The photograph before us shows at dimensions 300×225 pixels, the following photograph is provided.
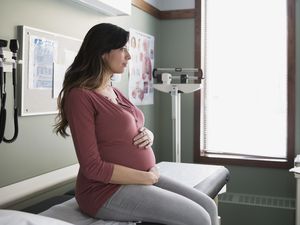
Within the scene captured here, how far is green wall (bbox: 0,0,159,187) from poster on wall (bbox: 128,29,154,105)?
56 centimetres

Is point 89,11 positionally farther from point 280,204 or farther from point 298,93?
point 280,204

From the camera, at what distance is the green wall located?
1.72 m

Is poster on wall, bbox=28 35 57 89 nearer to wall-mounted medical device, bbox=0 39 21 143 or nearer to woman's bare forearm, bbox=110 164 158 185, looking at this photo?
wall-mounted medical device, bbox=0 39 21 143

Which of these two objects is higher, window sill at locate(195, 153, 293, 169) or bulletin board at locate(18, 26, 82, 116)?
bulletin board at locate(18, 26, 82, 116)

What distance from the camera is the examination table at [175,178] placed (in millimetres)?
1456

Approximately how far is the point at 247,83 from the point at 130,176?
6.96 ft

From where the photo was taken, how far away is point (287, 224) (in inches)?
118

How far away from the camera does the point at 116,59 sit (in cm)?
151

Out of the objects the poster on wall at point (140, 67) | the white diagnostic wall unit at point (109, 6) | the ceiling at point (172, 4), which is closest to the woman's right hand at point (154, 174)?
the white diagnostic wall unit at point (109, 6)

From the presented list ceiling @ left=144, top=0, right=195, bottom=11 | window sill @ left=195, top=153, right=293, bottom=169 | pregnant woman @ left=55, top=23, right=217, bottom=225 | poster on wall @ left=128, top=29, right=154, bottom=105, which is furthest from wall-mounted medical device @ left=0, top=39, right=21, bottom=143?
window sill @ left=195, top=153, right=293, bottom=169

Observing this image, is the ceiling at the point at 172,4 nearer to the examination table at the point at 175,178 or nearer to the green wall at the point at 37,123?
the green wall at the point at 37,123

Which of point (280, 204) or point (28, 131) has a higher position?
point (28, 131)

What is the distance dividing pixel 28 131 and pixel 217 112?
193 cm

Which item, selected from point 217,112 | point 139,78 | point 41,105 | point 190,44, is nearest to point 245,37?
point 190,44
